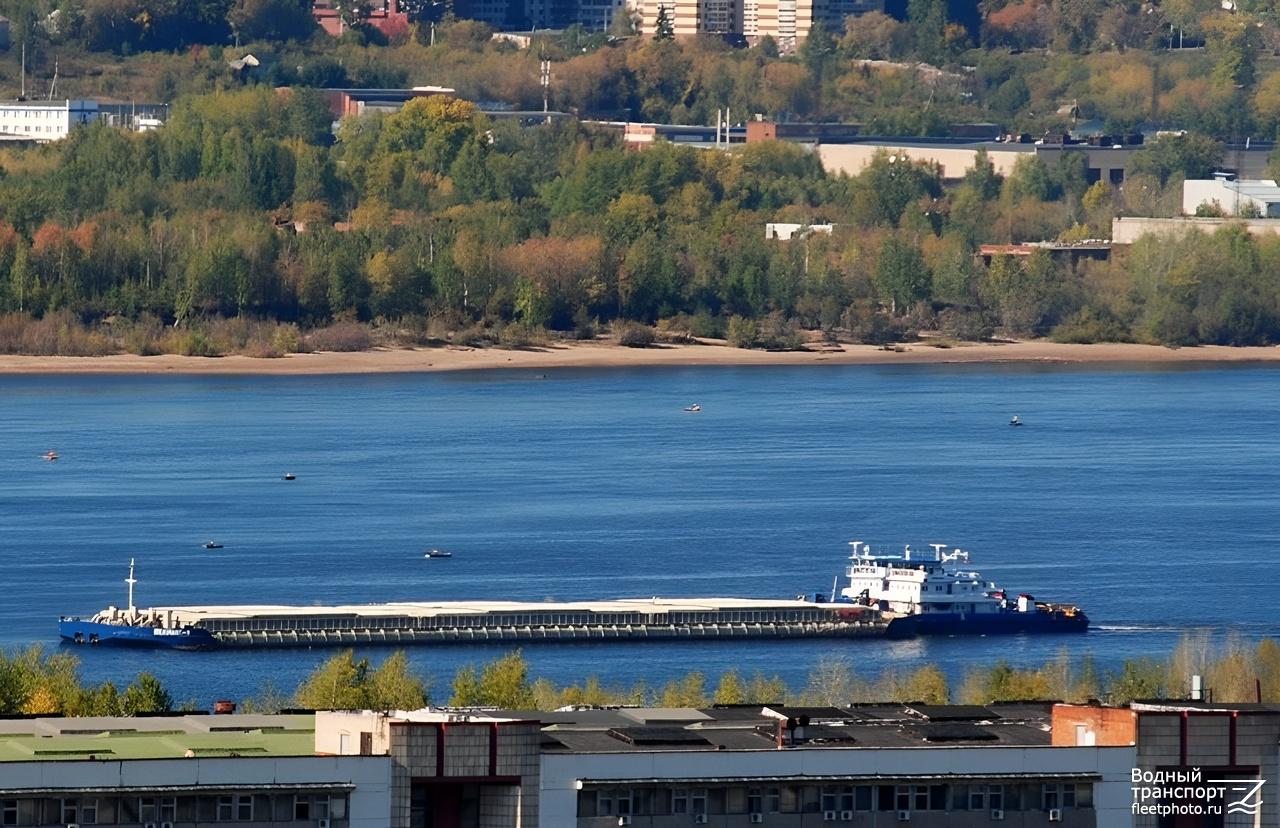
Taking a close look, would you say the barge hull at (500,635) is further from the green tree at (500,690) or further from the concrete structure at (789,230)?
the concrete structure at (789,230)

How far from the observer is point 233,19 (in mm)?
177000

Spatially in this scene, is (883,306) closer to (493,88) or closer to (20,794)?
(493,88)

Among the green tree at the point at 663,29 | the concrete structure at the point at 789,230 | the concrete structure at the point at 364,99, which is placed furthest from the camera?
the green tree at the point at 663,29

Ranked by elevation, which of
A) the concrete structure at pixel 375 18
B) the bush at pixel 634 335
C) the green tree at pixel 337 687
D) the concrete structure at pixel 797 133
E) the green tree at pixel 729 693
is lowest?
the bush at pixel 634 335

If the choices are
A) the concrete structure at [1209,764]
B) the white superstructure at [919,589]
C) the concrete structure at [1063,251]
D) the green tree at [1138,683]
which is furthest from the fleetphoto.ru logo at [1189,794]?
the concrete structure at [1063,251]

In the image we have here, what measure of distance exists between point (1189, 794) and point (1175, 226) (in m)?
116

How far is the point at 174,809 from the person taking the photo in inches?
862

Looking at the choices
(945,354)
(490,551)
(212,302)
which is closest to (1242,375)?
(945,354)

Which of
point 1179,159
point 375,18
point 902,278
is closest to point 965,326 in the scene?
point 902,278

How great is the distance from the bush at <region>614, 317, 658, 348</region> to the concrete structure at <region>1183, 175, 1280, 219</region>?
34005mm

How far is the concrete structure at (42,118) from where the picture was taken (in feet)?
490

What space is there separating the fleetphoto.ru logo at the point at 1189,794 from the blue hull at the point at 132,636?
3277cm

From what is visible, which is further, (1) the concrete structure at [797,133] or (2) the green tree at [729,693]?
(1) the concrete structure at [797,133]

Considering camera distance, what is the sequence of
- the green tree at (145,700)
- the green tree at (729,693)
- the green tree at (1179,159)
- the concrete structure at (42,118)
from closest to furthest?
the green tree at (145,700), the green tree at (729,693), the concrete structure at (42,118), the green tree at (1179,159)
